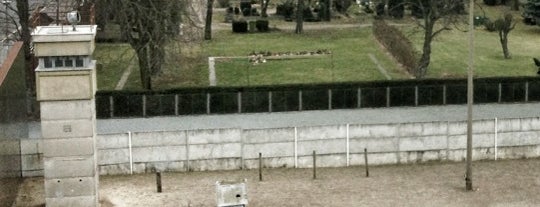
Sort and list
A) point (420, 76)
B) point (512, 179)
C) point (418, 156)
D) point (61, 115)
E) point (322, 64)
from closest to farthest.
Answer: point (61, 115)
point (512, 179)
point (418, 156)
point (420, 76)
point (322, 64)

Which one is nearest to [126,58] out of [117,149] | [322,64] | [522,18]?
[322,64]

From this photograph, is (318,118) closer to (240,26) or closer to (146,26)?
(146,26)

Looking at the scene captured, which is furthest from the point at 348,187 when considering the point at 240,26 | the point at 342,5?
the point at 342,5

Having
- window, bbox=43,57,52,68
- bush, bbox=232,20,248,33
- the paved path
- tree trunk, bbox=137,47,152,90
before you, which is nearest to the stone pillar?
window, bbox=43,57,52,68

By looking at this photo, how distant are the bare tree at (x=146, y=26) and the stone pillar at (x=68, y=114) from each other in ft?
56.1

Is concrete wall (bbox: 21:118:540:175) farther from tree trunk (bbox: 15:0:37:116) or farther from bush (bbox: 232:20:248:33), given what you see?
bush (bbox: 232:20:248:33)

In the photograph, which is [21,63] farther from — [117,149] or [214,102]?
[214,102]

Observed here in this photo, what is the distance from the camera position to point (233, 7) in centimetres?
7725

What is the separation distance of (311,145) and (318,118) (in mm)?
9295

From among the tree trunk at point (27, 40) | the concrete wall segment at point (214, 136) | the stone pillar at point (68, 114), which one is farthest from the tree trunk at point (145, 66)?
the stone pillar at point (68, 114)

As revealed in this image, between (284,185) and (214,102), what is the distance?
12208mm

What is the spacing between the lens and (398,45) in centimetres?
5131

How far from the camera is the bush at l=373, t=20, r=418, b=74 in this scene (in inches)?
1911

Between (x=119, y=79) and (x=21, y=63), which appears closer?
(x=21, y=63)
